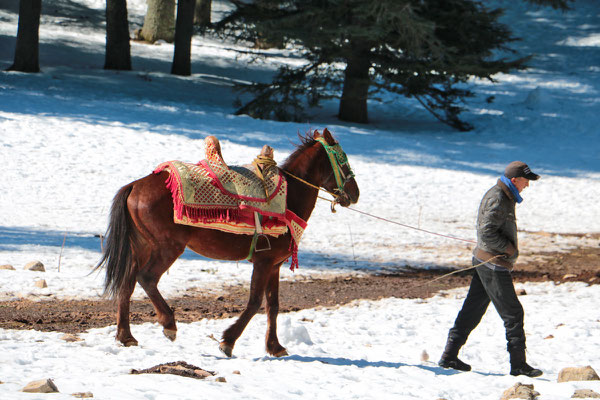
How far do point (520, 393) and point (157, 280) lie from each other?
10.2 ft

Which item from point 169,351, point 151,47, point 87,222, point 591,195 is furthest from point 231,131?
point 169,351

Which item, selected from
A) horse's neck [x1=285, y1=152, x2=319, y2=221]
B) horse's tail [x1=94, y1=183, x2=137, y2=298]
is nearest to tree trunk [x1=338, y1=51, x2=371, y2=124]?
horse's neck [x1=285, y1=152, x2=319, y2=221]

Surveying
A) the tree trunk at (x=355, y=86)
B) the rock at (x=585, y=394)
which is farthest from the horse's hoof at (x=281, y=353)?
the tree trunk at (x=355, y=86)

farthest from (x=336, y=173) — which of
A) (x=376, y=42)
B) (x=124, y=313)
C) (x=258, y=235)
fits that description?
(x=376, y=42)

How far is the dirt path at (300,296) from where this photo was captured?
7457 millimetres

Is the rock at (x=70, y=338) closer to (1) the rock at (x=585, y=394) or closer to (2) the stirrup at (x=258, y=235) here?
(2) the stirrup at (x=258, y=235)

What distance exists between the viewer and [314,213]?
14.7m

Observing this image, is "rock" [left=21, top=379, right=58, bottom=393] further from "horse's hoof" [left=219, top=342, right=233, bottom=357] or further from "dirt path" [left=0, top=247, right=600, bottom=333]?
"dirt path" [left=0, top=247, right=600, bottom=333]

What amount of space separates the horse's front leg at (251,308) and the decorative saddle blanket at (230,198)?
1.10 feet

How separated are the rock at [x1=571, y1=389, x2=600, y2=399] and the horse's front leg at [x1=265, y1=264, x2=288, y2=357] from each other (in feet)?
8.26

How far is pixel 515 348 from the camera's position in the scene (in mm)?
6355

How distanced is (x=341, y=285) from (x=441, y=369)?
356 centimetres

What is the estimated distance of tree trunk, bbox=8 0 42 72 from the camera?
21.4 m

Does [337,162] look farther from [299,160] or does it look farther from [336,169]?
[299,160]
